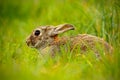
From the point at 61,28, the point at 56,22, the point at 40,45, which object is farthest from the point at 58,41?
the point at 56,22

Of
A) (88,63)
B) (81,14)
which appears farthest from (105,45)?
(81,14)

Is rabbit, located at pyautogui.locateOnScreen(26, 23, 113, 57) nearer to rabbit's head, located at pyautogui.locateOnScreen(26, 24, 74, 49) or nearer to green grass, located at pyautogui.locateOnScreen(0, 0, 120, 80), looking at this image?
rabbit's head, located at pyautogui.locateOnScreen(26, 24, 74, 49)

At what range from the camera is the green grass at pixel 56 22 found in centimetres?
556

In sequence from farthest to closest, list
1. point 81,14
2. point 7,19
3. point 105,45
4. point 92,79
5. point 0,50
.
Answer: point 7,19 → point 81,14 → point 0,50 → point 105,45 → point 92,79

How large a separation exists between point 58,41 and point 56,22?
7.68 feet

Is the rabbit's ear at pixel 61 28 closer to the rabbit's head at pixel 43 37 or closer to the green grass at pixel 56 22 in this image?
the rabbit's head at pixel 43 37

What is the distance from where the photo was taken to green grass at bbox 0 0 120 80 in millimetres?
5559

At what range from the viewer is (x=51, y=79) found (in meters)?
5.20

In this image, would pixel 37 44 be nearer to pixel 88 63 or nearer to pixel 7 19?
pixel 88 63

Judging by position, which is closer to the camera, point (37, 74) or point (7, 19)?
point (37, 74)

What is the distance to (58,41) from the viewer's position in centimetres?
730

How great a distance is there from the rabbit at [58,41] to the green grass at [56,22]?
156 mm

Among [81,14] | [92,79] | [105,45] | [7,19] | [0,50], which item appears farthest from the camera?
[7,19]

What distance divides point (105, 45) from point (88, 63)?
2.09ft
